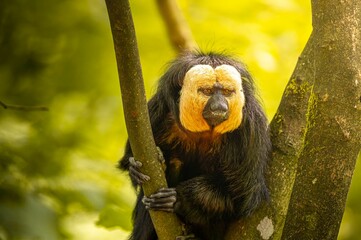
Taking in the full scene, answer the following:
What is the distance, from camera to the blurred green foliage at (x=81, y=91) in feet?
10.3

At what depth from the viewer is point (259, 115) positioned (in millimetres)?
3885

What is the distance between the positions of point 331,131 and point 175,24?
3031 mm

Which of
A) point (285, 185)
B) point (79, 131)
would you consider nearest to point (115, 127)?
point (79, 131)

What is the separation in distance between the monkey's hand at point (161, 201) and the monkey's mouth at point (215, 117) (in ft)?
1.75

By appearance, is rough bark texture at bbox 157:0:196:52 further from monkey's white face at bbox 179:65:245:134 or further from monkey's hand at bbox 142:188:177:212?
Answer: monkey's hand at bbox 142:188:177:212

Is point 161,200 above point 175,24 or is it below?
below

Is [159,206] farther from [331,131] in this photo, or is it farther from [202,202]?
[331,131]

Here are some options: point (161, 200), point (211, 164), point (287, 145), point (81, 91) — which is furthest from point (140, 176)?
point (81, 91)

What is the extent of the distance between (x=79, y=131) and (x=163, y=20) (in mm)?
1814

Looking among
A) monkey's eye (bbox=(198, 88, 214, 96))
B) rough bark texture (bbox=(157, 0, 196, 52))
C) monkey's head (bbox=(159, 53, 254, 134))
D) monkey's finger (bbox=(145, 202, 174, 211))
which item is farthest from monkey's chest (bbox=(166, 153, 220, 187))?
rough bark texture (bbox=(157, 0, 196, 52))

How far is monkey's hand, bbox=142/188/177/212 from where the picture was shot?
10.4 ft

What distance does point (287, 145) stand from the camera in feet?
11.1

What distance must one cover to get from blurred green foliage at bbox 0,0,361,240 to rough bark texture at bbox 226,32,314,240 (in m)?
0.76

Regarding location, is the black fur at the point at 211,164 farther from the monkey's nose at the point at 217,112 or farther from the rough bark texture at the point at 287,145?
the monkey's nose at the point at 217,112
